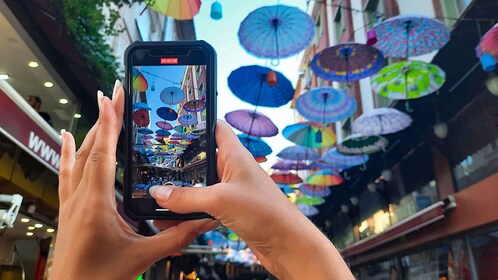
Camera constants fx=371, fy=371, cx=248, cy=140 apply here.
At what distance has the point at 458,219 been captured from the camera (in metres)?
7.56

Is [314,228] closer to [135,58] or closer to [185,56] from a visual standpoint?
[185,56]

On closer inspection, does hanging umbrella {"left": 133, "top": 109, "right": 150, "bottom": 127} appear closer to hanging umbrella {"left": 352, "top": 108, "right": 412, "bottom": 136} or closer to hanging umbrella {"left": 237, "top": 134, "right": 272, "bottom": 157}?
hanging umbrella {"left": 352, "top": 108, "right": 412, "bottom": 136}

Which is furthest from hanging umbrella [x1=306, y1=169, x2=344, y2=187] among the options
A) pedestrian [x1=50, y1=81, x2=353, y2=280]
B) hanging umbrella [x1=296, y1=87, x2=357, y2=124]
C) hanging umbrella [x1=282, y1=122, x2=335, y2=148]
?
pedestrian [x1=50, y1=81, x2=353, y2=280]

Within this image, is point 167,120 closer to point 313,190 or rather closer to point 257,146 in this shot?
point 257,146

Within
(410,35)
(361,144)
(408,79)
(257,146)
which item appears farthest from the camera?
(257,146)

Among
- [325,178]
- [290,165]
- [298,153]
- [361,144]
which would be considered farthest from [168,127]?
[325,178]

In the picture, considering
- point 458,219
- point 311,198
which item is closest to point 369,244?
point 311,198

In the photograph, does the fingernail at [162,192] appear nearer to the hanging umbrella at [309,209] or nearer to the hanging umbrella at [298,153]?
the hanging umbrella at [298,153]

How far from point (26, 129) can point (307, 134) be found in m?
7.35

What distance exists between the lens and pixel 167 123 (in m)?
1.49

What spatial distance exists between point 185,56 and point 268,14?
6684mm

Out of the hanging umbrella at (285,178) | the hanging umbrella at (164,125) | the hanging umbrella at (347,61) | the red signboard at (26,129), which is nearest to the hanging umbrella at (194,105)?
the hanging umbrella at (164,125)

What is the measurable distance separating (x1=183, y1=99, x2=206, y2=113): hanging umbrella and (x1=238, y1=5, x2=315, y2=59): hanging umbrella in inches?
266

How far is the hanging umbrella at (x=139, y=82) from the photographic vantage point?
1420 mm
